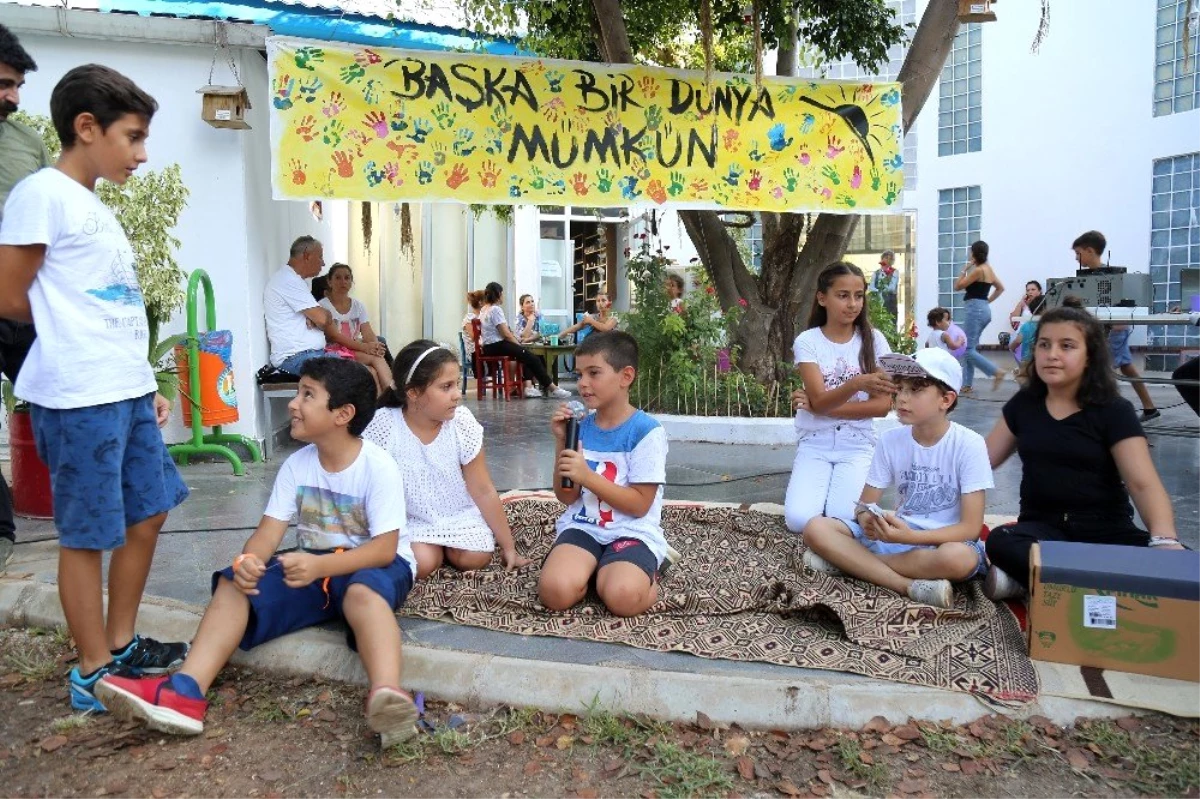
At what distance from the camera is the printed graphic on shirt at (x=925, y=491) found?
134 inches

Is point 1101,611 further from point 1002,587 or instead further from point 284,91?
point 284,91

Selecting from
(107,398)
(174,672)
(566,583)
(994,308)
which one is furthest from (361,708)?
(994,308)

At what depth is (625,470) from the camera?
11.1 feet

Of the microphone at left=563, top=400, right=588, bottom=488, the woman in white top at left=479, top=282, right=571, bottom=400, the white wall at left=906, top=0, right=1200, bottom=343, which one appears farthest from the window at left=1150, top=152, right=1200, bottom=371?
the microphone at left=563, top=400, right=588, bottom=488

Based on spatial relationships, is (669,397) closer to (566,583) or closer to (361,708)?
(566,583)

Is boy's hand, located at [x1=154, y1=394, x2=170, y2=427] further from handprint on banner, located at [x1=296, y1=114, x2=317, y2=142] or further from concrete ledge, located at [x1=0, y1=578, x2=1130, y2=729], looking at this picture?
handprint on banner, located at [x1=296, y1=114, x2=317, y2=142]

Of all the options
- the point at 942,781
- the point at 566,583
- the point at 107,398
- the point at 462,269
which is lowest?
the point at 942,781

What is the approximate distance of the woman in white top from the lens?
1127 centimetres

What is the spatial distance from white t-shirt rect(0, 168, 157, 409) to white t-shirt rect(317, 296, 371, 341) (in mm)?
4780

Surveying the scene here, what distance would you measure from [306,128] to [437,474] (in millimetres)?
3135

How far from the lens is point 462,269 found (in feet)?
49.1

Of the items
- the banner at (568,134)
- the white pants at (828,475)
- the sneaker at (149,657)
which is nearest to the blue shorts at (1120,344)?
the banner at (568,134)

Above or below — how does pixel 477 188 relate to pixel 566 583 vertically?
above

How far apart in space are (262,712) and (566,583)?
1016 mm
